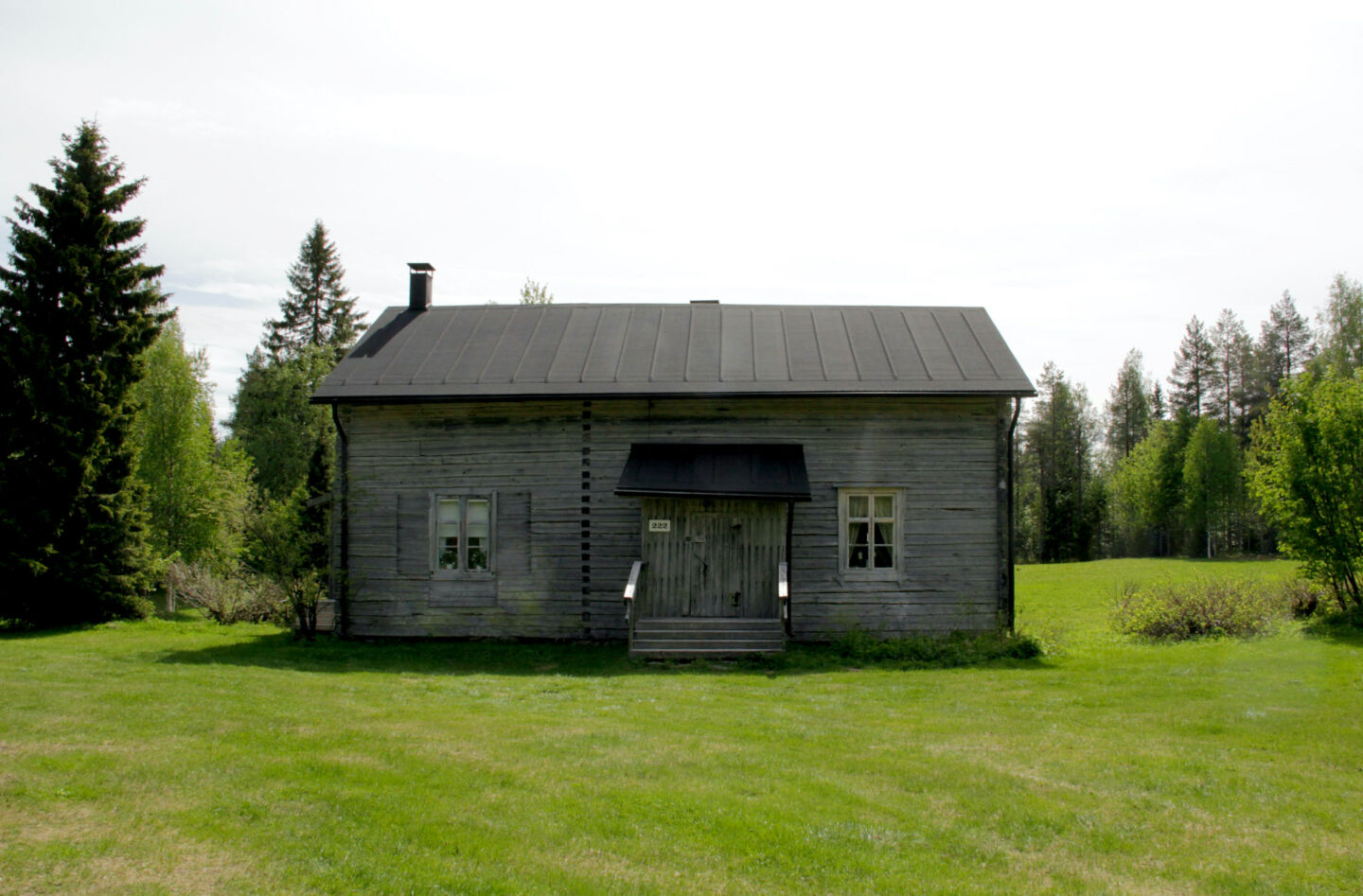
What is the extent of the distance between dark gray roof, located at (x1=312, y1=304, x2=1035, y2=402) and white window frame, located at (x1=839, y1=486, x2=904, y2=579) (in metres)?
1.83

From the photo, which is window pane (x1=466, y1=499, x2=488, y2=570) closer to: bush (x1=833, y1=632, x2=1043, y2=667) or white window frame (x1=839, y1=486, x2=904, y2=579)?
white window frame (x1=839, y1=486, x2=904, y2=579)

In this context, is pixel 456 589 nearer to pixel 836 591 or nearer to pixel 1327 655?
pixel 836 591

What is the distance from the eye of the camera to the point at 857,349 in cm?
1847

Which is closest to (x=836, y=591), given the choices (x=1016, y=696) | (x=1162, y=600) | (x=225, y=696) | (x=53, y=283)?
(x=1016, y=696)

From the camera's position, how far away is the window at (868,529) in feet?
55.9

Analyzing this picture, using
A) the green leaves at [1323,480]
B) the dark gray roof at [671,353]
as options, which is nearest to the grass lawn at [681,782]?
the dark gray roof at [671,353]

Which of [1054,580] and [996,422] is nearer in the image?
[996,422]

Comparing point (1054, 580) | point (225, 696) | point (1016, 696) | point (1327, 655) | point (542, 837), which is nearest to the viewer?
point (542, 837)

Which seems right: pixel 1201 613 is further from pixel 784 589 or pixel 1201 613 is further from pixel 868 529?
pixel 784 589

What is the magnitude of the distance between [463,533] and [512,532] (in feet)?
3.08

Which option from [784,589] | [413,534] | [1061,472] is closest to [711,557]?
[784,589]

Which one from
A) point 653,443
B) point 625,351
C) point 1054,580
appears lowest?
point 1054,580

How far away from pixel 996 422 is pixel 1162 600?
4.92 meters

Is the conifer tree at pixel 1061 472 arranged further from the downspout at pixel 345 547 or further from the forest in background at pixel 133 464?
the downspout at pixel 345 547
